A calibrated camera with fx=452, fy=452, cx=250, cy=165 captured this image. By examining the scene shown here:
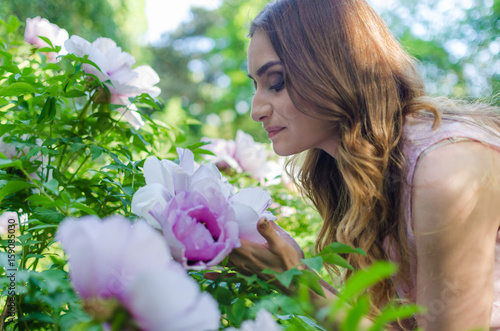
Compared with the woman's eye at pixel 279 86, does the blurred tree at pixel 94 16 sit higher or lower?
higher

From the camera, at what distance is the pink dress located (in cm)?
116

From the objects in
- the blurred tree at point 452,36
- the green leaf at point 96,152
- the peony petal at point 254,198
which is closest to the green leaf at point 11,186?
the green leaf at point 96,152

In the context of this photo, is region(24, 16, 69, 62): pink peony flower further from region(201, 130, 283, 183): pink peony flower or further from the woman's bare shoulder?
the woman's bare shoulder

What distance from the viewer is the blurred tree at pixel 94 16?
487cm

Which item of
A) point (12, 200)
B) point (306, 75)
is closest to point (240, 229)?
point (12, 200)

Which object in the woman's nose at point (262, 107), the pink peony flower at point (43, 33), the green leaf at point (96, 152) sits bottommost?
the green leaf at point (96, 152)

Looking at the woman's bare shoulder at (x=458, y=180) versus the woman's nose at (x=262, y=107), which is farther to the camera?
the woman's nose at (x=262, y=107)

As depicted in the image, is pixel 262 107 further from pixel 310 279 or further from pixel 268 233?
pixel 310 279

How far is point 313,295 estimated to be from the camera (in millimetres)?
905

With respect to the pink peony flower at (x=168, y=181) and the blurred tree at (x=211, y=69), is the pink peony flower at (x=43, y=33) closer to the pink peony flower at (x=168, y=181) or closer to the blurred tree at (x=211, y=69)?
the pink peony flower at (x=168, y=181)

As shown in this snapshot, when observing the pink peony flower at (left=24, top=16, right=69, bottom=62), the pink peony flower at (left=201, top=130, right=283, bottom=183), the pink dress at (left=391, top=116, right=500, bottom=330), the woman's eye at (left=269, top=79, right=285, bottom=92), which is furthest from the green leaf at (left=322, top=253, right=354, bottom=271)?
the pink peony flower at (left=201, top=130, right=283, bottom=183)

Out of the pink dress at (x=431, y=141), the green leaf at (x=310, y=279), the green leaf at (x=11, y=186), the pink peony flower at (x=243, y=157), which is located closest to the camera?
the green leaf at (x=310, y=279)

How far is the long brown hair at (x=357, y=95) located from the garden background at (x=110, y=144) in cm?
22

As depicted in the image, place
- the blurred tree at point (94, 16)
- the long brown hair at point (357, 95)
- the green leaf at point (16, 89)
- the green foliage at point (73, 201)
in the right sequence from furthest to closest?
1. the blurred tree at point (94, 16)
2. the long brown hair at point (357, 95)
3. the green leaf at point (16, 89)
4. the green foliage at point (73, 201)
